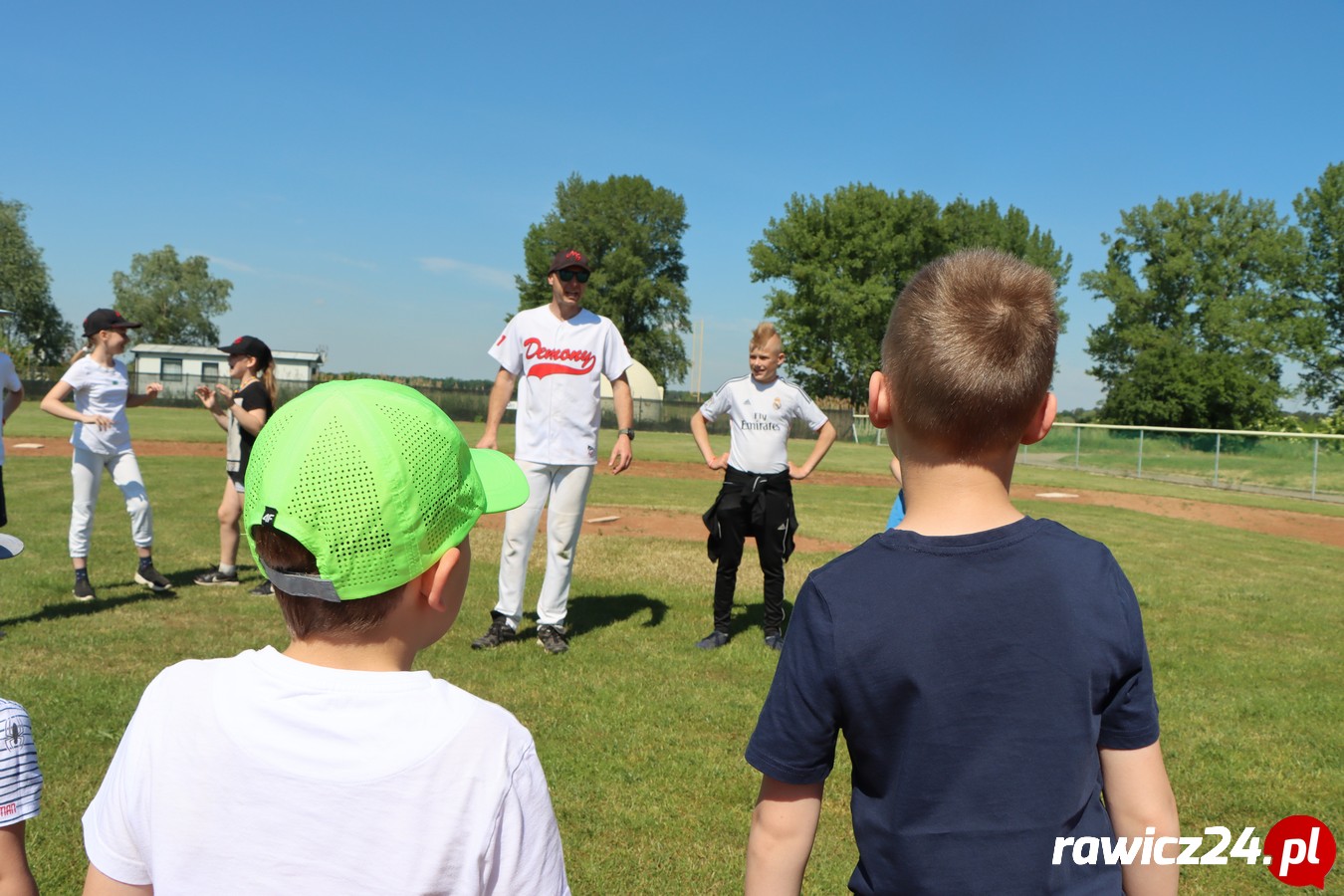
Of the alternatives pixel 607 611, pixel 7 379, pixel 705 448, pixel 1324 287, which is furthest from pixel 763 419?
pixel 1324 287

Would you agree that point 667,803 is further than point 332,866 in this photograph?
Yes

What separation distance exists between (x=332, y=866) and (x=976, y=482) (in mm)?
1201

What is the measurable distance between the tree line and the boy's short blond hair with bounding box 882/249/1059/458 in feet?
161

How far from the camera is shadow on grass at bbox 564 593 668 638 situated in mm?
7363

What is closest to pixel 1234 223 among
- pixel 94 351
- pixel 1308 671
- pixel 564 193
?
pixel 564 193

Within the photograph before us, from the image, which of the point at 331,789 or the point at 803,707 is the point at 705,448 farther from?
the point at 331,789

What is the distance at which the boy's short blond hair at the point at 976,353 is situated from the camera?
1.63 metres

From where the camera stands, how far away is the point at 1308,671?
22.5 feet

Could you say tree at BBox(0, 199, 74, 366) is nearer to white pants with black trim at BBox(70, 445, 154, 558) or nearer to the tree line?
the tree line

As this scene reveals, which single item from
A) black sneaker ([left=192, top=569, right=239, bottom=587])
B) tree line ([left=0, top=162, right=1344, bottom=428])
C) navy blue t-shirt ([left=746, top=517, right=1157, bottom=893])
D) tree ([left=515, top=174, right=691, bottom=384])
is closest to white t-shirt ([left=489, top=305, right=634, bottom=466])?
black sneaker ([left=192, top=569, right=239, bottom=587])

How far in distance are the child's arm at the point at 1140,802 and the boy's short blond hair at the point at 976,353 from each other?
1.99 ft

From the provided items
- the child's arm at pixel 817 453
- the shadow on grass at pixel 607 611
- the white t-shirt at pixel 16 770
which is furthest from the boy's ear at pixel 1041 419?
the shadow on grass at pixel 607 611

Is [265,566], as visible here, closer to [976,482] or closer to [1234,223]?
[976,482]

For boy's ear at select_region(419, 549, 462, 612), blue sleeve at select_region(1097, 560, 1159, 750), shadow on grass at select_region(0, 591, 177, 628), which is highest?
boy's ear at select_region(419, 549, 462, 612)
